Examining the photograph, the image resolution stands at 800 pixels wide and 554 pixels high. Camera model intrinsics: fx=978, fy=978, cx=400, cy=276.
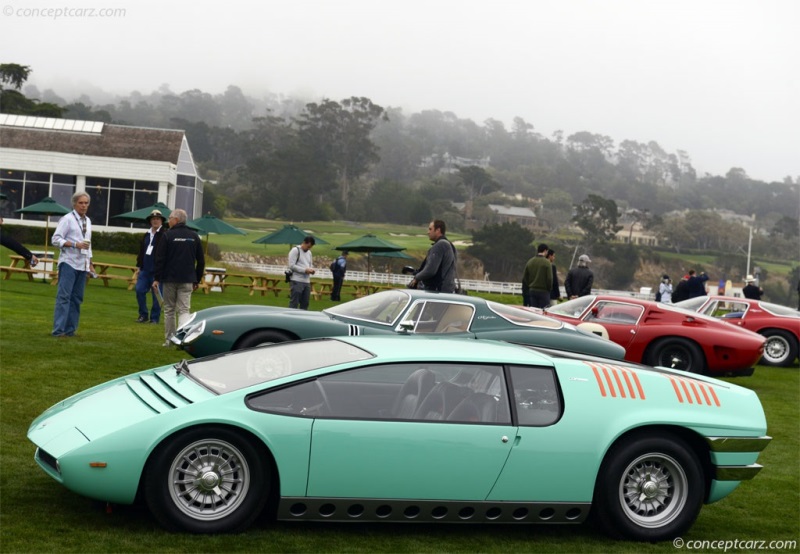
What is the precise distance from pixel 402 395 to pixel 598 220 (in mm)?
120149

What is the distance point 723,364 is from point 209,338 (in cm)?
769

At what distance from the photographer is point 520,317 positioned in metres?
10.9

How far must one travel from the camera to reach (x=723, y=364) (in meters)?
13.9

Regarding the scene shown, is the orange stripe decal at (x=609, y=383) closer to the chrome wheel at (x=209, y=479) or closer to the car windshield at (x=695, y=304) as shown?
the chrome wheel at (x=209, y=479)

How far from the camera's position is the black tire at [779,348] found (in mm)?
18828

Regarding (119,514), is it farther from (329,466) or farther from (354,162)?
(354,162)

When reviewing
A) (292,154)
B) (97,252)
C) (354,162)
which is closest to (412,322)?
(97,252)

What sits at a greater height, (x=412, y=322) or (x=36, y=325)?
Result: (x=412, y=322)

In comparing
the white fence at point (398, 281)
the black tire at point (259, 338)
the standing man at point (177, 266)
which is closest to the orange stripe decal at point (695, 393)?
the black tire at point (259, 338)

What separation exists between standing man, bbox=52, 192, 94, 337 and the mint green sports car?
21.6 feet

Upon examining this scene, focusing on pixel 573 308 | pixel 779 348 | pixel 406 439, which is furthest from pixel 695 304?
pixel 406 439

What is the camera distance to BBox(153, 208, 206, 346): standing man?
491 inches

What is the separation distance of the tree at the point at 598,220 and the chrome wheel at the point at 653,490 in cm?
11774

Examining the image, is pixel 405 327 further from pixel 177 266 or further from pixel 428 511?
pixel 428 511
